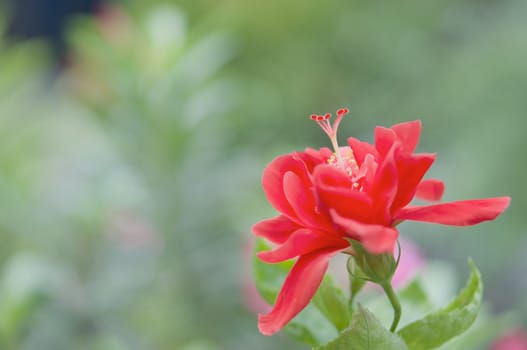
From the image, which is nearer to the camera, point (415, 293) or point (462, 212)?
point (462, 212)

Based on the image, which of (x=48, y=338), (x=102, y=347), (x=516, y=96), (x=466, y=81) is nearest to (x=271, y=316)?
(x=102, y=347)

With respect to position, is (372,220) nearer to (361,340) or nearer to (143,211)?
(361,340)

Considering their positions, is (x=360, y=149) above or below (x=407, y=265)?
below

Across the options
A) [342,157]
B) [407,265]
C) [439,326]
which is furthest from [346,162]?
[407,265]

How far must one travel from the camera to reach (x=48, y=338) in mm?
1014

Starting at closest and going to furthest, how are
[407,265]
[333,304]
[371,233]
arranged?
[371,233] → [333,304] → [407,265]

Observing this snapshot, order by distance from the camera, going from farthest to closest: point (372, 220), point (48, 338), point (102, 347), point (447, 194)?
point (447, 194) → point (48, 338) → point (102, 347) → point (372, 220)

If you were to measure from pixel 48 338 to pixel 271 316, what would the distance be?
740 millimetres

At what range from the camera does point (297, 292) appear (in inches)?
14.0

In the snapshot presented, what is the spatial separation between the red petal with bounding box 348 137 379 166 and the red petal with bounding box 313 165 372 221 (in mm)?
40

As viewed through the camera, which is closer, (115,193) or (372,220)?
(372,220)

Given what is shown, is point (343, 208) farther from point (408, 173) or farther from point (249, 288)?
point (249, 288)

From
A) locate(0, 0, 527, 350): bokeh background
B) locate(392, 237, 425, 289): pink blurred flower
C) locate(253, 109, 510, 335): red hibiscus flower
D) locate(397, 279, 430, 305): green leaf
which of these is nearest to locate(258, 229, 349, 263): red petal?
locate(253, 109, 510, 335): red hibiscus flower

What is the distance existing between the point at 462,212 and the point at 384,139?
5cm
